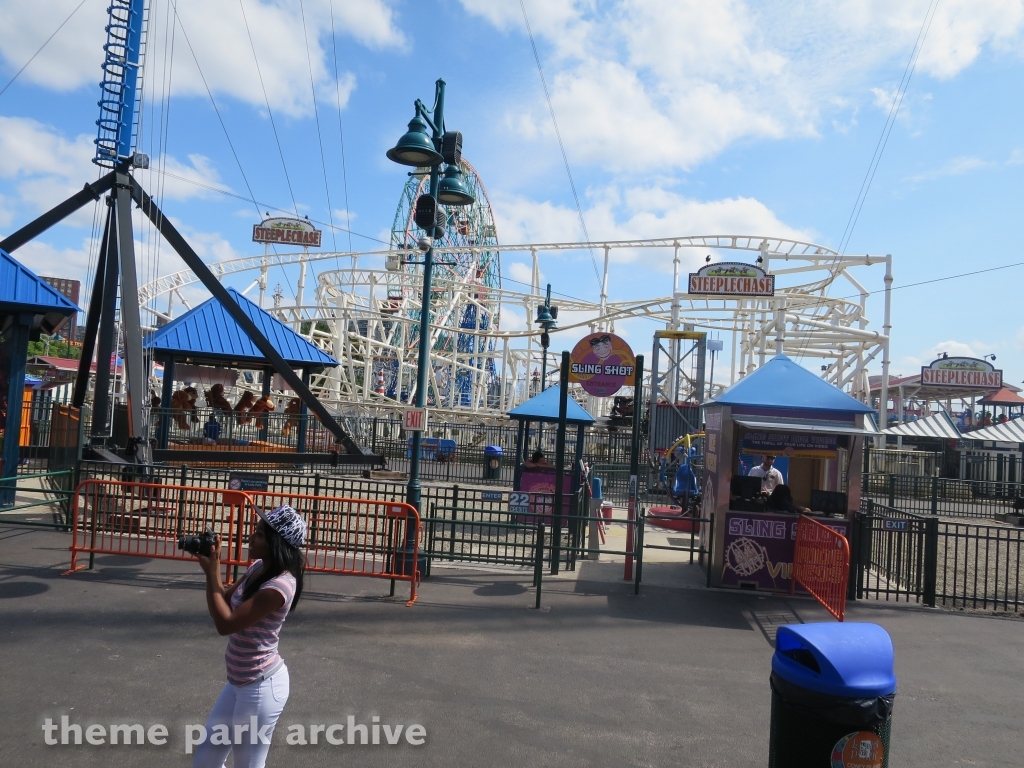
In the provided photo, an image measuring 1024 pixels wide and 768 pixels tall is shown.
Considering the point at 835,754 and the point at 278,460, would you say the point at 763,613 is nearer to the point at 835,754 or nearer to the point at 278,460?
the point at 835,754

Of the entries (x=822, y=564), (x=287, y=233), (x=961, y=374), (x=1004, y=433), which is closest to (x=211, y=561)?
(x=822, y=564)

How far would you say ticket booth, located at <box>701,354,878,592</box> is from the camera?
947 cm

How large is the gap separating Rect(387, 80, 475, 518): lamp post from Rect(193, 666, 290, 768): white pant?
5.14m

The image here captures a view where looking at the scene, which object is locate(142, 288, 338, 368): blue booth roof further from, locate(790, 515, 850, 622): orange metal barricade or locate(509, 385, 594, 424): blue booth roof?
locate(790, 515, 850, 622): orange metal barricade

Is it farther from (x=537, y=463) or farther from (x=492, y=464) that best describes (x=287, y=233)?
(x=537, y=463)

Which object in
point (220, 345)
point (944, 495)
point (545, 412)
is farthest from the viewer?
point (944, 495)

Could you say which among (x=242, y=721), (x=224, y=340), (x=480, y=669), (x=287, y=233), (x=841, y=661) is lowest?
(x=480, y=669)

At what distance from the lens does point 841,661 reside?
3293 mm

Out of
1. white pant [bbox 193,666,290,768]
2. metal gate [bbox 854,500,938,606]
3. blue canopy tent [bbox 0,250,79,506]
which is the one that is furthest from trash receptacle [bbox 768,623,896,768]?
blue canopy tent [bbox 0,250,79,506]

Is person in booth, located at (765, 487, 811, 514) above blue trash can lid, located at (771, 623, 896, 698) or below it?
above

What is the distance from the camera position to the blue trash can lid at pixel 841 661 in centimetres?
327

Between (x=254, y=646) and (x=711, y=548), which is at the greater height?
(x=254, y=646)

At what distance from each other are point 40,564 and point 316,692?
5.04m

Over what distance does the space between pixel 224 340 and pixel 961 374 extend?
49623 millimetres
